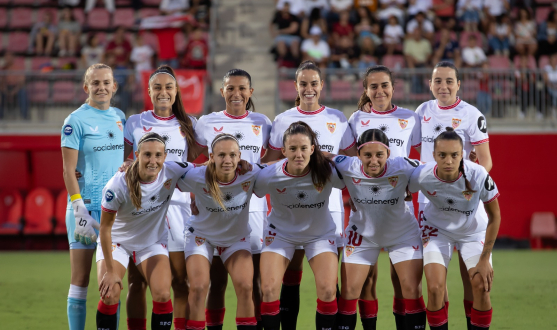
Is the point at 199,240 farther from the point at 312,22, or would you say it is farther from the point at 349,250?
the point at 312,22

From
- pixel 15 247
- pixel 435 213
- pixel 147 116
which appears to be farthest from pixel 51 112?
pixel 435 213

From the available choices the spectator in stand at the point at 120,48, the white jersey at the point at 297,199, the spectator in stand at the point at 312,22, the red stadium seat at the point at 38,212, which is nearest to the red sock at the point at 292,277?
the white jersey at the point at 297,199

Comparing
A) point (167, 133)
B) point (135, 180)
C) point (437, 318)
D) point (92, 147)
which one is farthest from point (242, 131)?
point (437, 318)

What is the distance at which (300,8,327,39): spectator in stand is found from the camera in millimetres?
14086

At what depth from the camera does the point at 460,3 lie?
14703 mm

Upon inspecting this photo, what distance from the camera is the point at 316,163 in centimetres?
514

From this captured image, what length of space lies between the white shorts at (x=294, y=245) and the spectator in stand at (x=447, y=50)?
29.4 feet

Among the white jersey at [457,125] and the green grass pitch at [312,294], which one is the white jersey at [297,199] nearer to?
the white jersey at [457,125]

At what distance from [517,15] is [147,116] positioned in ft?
36.3

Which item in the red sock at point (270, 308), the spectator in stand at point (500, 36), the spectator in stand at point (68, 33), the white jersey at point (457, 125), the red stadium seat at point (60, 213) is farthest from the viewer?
the spectator in stand at point (68, 33)

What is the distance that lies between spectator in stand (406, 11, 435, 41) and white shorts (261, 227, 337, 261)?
962 centimetres

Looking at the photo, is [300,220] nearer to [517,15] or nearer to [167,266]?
[167,266]

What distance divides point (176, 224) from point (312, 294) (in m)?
2.91

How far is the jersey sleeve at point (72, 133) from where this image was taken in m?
5.29
